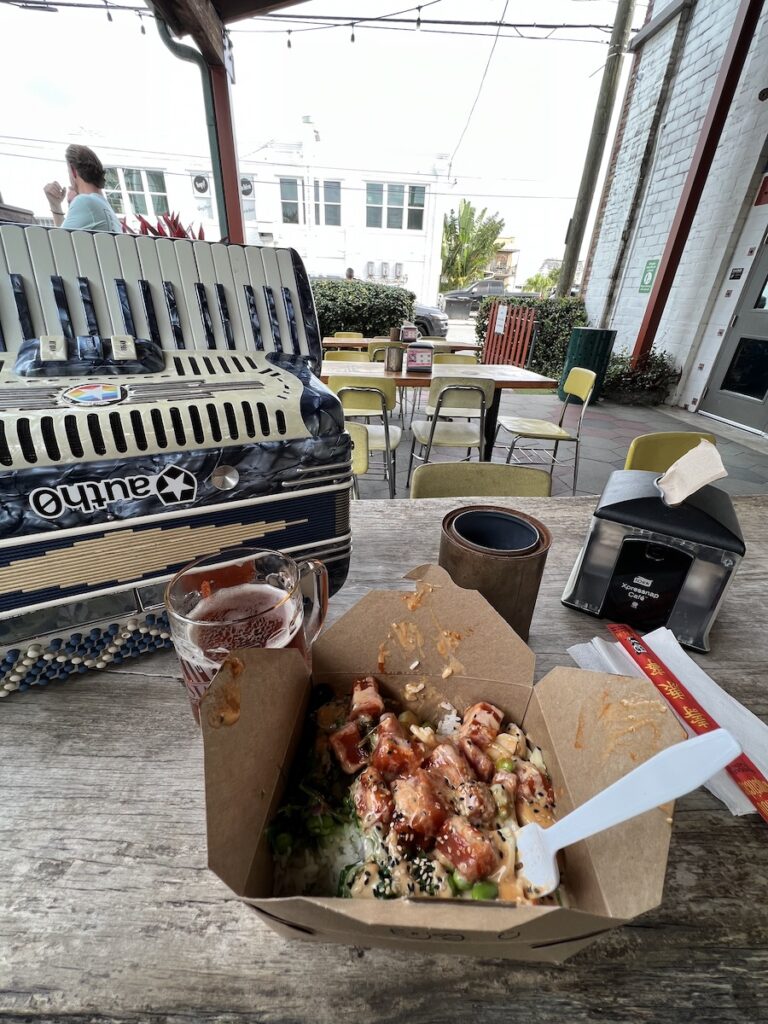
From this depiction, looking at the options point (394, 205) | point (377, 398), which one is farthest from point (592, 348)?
point (394, 205)

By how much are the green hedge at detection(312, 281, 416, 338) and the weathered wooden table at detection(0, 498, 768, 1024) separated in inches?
257

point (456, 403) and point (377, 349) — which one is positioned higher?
point (377, 349)

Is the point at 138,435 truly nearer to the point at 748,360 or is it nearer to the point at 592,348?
the point at 748,360

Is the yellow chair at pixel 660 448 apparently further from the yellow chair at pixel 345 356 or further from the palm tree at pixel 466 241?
the palm tree at pixel 466 241

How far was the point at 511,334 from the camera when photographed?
6.73 meters

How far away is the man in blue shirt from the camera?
2.31 meters

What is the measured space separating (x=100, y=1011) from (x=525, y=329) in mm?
7143

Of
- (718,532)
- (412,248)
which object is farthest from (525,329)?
(412,248)

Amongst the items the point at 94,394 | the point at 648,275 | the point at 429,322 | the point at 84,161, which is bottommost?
the point at 429,322

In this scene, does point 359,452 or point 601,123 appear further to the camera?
point 601,123

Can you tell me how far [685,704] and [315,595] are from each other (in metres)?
0.54

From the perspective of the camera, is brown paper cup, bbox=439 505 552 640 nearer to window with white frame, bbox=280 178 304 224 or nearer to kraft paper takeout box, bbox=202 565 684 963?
kraft paper takeout box, bbox=202 565 684 963

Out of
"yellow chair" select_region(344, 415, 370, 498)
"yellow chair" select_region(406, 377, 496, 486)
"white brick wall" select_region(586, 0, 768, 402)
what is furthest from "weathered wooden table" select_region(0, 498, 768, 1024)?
"white brick wall" select_region(586, 0, 768, 402)

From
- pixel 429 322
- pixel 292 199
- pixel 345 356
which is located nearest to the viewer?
pixel 345 356
